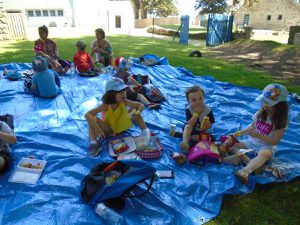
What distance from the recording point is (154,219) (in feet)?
8.14

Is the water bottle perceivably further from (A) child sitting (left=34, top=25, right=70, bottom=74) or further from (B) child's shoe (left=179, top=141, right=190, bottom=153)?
(A) child sitting (left=34, top=25, right=70, bottom=74)

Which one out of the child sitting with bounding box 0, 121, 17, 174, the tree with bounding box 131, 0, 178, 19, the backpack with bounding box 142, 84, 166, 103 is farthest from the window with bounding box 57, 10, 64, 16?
the child sitting with bounding box 0, 121, 17, 174

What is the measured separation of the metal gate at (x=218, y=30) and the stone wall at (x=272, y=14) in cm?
2210

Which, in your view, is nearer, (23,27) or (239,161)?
(239,161)

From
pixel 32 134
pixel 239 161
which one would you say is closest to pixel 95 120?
pixel 32 134

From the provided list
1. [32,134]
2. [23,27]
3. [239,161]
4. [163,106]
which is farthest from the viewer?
[23,27]

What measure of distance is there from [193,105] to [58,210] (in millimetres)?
2051

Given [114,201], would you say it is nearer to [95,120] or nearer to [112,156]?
[112,156]

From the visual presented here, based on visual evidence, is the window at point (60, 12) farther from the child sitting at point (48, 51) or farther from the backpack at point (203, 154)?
the backpack at point (203, 154)

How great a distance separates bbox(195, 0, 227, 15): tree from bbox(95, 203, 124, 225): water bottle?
3128cm

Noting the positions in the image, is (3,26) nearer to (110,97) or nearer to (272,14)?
(110,97)

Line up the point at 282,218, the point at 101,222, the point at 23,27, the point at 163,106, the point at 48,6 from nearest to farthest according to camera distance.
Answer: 1. the point at 101,222
2. the point at 282,218
3. the point at 163,106
4. the point at 23,27
5. the point at 48,6

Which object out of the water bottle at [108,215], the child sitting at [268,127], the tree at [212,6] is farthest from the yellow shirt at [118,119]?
the tree at [212,6]

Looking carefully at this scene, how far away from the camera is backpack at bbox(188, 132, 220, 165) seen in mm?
3244
